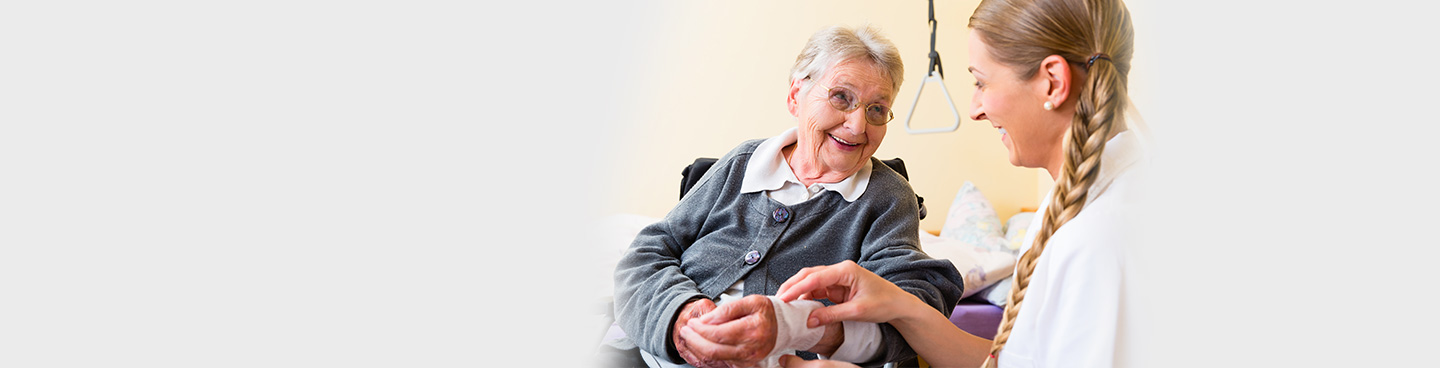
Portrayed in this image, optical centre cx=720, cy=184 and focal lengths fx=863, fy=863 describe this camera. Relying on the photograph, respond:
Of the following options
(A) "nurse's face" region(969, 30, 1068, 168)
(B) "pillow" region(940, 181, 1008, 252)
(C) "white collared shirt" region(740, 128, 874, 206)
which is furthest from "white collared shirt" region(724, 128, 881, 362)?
→ (B) "pillow" region(940, 181, 1008, 252)

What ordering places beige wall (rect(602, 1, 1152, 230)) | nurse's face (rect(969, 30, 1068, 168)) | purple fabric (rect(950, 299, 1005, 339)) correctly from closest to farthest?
nurse's face (rect(969, 30, 1068, 168))
purple fabric (rect(950, 299, 1005, 339))
beige wall (rect(602, 1, 1152, 230))

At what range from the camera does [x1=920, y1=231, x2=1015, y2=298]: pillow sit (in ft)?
6.52

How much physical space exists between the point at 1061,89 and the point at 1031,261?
0.53 feet

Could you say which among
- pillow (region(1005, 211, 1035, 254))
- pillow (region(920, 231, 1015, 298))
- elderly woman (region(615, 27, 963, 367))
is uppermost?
elderly woman (region(615, 27, 963, 367))

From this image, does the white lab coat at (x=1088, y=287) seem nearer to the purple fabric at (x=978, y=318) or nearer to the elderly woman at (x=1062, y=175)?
the elderly woman at (x=1062, y=175)

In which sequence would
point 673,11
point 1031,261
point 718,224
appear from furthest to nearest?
point 673,11, point 718,224, point 1031,261

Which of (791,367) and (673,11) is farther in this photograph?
(673,11)

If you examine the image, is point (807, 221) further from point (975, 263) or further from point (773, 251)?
point (975, 263)

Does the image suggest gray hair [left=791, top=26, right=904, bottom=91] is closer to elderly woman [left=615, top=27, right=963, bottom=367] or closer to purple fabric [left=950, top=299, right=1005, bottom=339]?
elderly woman [left=615, top=27, right=963, bottom=367]

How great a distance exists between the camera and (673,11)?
2.77 m

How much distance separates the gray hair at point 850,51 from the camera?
41.5 inches

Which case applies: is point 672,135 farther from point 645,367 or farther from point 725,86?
point 645,367

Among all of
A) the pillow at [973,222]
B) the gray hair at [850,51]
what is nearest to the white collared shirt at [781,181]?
the gray hair at [850,51]

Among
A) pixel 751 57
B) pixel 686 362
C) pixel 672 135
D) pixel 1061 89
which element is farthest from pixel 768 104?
pixel 1061 89
